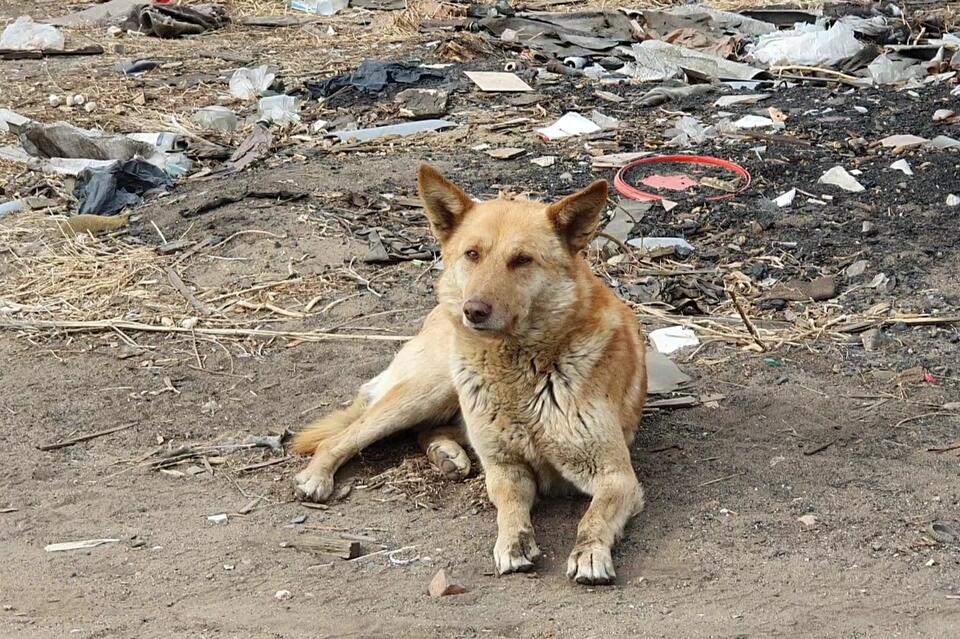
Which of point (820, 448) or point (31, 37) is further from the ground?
point (820, 448)

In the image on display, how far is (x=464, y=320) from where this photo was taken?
471 centimetres

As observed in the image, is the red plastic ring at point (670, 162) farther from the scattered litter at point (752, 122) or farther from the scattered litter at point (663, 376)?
the scattered litter at point (663, 376)

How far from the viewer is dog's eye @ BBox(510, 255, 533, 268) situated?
15.8ft

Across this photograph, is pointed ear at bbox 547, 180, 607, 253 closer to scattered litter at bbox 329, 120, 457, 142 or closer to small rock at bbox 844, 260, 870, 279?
small rock at bbox 844, 260, 870, 279

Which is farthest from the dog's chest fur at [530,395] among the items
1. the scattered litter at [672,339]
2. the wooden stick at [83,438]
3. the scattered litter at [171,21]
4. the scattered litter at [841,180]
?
the scattered litter at [171,21]

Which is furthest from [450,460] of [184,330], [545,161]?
[545,161]

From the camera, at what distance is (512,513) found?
15.4 ft

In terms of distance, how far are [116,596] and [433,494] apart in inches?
57.8

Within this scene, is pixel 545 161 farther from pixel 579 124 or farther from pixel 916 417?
pixel 916 417

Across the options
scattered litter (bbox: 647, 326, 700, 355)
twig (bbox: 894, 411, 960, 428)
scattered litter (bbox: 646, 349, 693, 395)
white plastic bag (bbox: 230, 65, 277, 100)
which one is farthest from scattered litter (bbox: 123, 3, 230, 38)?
twig (bbox: 894, 411, 960, 428)

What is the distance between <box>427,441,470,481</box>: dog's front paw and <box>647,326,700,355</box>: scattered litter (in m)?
1.71

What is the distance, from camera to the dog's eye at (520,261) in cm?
480

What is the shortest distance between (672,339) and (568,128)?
16.2ft

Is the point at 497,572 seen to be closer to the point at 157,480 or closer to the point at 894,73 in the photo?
the point at 157,480
